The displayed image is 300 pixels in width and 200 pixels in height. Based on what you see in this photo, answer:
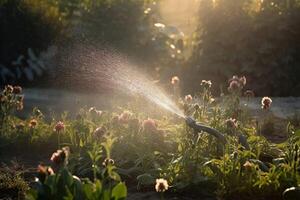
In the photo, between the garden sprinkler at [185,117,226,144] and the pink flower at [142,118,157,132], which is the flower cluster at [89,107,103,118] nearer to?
the pink flower at [142,118,157,132]

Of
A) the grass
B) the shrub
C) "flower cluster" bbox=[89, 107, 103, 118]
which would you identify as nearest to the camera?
the grass

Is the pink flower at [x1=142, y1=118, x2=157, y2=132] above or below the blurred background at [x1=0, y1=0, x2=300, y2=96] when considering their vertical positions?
below

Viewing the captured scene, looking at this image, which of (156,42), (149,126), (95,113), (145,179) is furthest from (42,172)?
(156,42)

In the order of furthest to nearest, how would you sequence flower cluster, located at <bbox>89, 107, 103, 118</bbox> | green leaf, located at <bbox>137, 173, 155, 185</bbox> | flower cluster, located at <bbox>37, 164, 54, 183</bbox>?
flower cluster, located at <bbox>89, 107, 103, 118</bbox> < green leaf, located at <bbox>137, 173, 155, 185</bbox> < flower cluster, located at <bbox>37, 164, 54, 183</bbox>

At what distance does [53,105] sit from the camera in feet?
31.1

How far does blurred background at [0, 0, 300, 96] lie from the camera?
10.9 meters

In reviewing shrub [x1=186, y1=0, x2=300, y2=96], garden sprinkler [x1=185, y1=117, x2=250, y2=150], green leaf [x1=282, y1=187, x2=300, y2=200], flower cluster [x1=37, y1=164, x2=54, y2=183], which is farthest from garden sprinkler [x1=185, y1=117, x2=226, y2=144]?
shrub [x1=186, y1=0, x2=300, y2=96]

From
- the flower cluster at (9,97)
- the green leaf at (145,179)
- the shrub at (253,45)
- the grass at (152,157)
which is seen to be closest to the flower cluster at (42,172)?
the grass at (152,157)

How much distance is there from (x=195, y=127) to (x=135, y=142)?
77 centimetres

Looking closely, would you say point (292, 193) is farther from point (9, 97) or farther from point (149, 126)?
point (9, 97)

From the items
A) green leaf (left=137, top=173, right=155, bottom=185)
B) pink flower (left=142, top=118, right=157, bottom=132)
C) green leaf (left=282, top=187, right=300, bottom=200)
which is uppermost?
pink flower (left=142, top=118, right=157, bottom=132)

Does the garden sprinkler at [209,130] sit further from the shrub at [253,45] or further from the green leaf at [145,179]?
the shrub at [253,45]

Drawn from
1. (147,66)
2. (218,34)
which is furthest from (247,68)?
(147,66)

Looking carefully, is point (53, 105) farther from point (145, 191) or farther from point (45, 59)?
point (145, 191)
